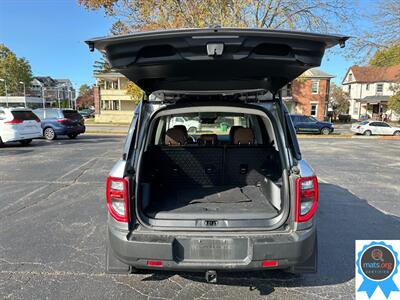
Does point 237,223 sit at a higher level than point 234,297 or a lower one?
higher

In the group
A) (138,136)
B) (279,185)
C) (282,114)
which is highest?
(282,114)

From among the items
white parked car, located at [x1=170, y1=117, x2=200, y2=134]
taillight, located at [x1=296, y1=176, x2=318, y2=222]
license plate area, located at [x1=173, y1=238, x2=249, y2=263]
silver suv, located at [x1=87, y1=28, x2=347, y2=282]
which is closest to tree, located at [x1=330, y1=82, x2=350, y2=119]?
white parked car, located at [x1=170, y1=117, x2=200, y2=134]

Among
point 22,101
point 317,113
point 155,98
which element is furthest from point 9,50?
point 155,98

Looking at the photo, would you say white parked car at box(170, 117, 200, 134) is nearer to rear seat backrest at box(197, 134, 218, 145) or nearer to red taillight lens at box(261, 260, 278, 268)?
rear seat backrest at box(197, 134, 218, 145)

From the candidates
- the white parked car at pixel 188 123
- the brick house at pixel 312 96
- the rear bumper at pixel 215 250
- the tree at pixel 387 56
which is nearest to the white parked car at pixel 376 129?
the tree at pixel 387 56

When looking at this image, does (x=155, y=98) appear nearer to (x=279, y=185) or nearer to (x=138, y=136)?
(x=138, y=136)

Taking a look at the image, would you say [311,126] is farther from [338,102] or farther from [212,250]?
[338,102]

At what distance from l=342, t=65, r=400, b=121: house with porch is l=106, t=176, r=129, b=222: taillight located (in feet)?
160

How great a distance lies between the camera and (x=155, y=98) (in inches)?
117

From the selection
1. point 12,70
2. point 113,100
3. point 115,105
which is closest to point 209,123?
point 113,100

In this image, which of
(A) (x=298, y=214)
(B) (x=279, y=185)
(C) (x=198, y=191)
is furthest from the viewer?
(C) (x=198, y=191)

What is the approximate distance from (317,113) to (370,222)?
1407 inches

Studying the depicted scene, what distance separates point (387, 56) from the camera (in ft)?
55.9

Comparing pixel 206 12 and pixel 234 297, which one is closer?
pixel 234 297
